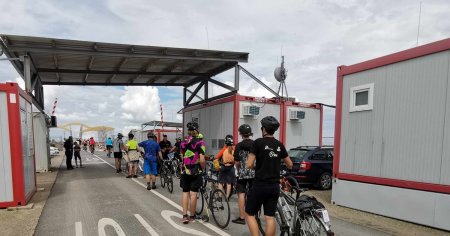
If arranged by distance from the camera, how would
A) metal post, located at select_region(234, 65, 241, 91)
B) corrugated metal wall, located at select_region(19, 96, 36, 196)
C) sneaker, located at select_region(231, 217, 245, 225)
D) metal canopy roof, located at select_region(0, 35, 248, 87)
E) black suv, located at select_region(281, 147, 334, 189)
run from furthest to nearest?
metal post, located at select_region(234, 65, 241, 91), metal canopy roof, located at select_region(0, 35, 248, 87), black suv, located at select_region(281, 147, 334, 189), corrugated metal wall, located at select_region(19, 96, 36, 196), sneaker, located at select_region(231, 217, 245, 225)

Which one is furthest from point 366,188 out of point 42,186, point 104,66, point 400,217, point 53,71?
point 53,71

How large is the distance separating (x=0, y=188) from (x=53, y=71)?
8.65 meters

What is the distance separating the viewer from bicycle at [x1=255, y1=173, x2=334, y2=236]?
12.1ft

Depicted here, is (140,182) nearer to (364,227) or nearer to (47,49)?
(47,49)

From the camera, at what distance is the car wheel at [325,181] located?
33.4 feet

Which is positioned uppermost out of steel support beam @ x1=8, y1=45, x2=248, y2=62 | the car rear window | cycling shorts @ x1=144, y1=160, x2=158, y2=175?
steel support beam @ x1=8, y1=45, x2=248, y2=62

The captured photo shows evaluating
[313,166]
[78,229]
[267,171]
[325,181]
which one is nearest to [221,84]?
[313,166]

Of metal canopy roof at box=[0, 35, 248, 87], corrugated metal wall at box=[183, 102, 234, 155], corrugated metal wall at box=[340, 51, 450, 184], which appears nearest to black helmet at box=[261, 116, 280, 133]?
corrugated metal wall at box=[340, 51, 450, 184]

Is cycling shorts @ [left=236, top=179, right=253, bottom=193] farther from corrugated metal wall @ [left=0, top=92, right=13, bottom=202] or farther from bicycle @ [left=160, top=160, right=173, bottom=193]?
corrugated metal wall @ [left=0, top=92, right=13, bottom=202]

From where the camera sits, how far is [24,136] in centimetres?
770

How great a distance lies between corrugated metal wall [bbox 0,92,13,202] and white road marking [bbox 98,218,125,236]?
272cm

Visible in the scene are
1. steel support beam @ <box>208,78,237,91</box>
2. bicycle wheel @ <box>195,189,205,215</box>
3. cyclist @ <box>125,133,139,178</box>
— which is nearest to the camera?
bicycle wheel @ <box>195,189,205,215</box>

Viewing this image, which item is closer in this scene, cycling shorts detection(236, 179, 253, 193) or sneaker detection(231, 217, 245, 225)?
cycling shorts detection(236, 179, 253, 193)

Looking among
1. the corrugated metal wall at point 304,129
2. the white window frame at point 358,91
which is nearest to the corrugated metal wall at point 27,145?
the white window frame at point 358,91
